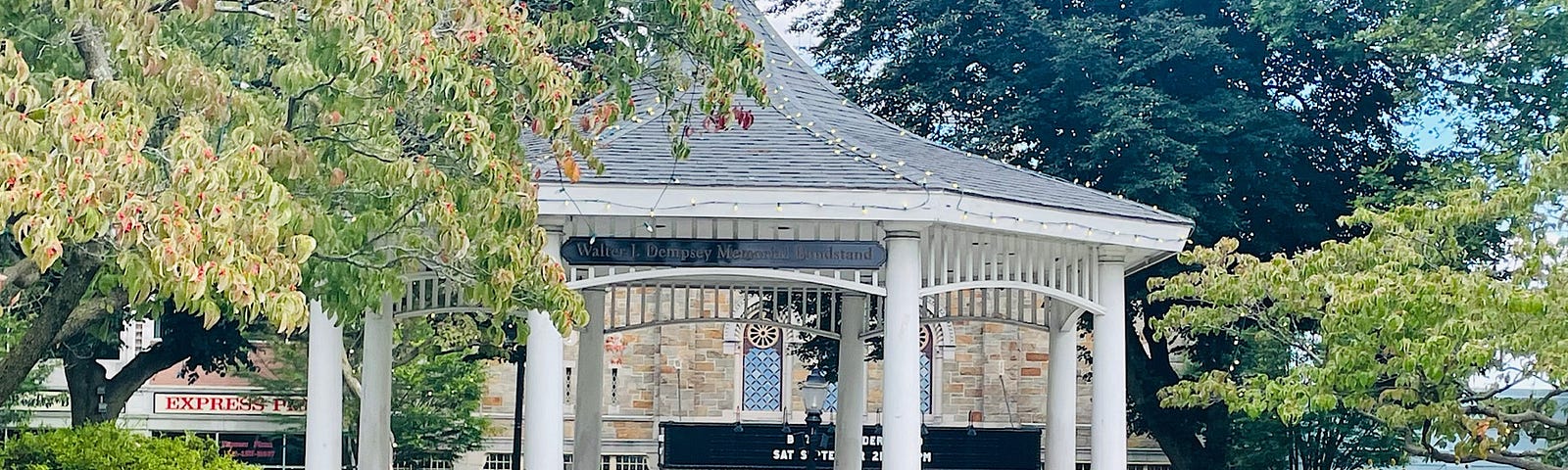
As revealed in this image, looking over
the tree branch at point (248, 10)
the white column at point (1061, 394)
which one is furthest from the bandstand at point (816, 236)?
the tree branch at point (248, 10)

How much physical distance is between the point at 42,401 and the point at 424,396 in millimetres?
7828

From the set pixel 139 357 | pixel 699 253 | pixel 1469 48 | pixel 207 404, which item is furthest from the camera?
pixel 207 404

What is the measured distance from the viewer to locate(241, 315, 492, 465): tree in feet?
104

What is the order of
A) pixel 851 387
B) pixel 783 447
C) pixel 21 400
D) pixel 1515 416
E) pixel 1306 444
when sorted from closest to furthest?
pixel 1515 416 < pixel 851 387 < pixel 1306 444 < pixel 783 447 < pixel 21 400

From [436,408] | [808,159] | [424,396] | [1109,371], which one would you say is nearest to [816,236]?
[808,159]

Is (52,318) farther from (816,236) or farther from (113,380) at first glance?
(113,380)

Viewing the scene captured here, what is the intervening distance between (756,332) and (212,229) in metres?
30.9

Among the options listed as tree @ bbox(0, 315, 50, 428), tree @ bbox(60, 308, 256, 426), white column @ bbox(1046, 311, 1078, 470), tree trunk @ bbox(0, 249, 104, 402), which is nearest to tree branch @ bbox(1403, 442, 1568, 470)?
white column @ bbox(1046, 311, 1078, 470)

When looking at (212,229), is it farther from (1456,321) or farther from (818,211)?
(1456,321)

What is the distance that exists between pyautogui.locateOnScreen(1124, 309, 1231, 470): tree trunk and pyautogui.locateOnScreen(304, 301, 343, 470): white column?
13.9 meters

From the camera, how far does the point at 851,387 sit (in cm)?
1705

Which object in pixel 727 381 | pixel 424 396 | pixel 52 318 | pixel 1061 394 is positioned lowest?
pixel 424 396

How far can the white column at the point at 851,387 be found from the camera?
1680cm

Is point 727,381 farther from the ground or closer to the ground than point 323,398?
farther from the ground
